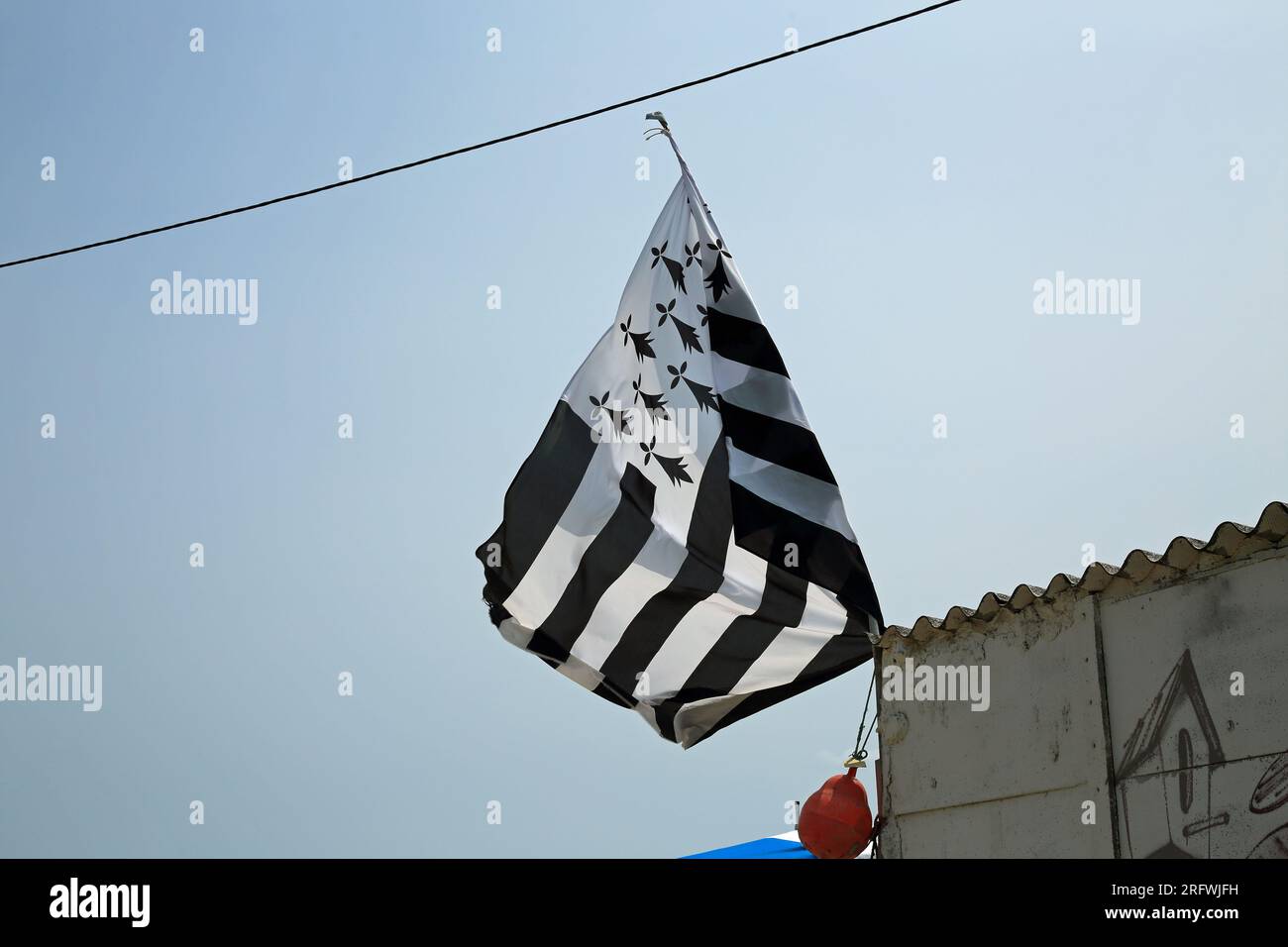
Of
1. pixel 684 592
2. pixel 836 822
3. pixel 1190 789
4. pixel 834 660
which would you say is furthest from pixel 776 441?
pixel 1190 789

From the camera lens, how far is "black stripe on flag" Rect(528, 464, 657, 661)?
9.88m

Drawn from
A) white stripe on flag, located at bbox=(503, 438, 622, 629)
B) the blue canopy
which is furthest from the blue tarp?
white stripe on flag, located at bbox=(503, 438, 622, 629)

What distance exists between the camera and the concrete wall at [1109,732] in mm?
7184

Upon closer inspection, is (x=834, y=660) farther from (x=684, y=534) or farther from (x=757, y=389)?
(x=757, y=389)

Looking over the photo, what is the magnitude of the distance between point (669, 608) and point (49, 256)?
4.73 meters

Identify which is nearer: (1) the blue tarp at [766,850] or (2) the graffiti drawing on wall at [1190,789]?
(2) the graffiti drawing on wall at [1190,789]

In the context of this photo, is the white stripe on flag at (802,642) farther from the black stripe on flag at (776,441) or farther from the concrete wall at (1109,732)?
the black stripe on flag at (776,441)

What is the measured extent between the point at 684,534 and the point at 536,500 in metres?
0.99

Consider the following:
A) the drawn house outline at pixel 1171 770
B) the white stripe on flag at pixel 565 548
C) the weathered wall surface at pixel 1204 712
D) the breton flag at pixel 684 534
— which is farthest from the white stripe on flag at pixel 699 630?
the drawn house outline at pixel 1171 770

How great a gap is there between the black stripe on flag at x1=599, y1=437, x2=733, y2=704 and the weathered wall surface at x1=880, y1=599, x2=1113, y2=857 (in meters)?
1.29

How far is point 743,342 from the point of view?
10.4 m

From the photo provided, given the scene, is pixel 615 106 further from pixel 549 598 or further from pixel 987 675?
pixel 987 675

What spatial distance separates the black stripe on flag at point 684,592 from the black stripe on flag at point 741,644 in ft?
0.89
